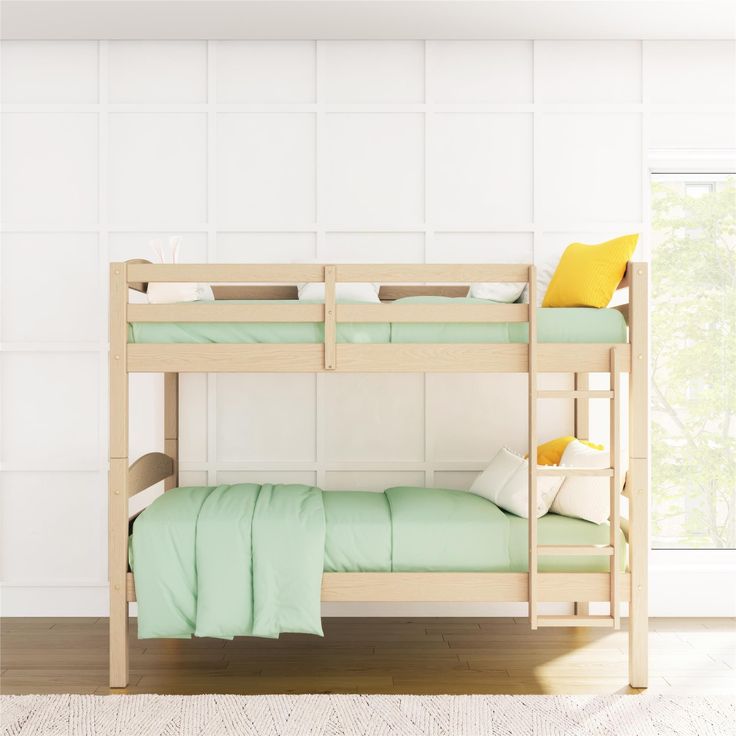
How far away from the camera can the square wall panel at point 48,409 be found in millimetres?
3195

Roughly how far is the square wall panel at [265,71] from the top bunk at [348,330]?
127cm

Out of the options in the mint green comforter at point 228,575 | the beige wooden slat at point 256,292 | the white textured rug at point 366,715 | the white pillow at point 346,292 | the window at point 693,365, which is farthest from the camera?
the window at point 693,365

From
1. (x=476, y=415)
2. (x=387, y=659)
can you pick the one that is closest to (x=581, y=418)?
(x=476, y=415)

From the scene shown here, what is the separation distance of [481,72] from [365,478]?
206cm

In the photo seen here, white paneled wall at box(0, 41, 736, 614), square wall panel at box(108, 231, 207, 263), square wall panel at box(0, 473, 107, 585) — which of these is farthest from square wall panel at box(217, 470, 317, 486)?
square wall panel at box(108, 231, 207, 263)

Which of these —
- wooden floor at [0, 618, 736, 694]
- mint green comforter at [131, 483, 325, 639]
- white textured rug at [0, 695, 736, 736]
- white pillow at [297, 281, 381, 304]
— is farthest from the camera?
white pillow at [297, 281, 381, 304]

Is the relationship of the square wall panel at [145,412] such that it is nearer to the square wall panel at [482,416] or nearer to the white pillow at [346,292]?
the white pillow at [346,292]

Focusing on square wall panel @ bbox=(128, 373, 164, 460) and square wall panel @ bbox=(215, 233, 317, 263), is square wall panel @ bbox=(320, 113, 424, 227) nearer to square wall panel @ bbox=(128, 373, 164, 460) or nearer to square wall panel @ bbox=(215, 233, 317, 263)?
square wall panel @ bbox=(215, 233, 317, 263)

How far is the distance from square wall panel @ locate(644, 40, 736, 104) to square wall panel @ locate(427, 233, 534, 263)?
0.94 metres

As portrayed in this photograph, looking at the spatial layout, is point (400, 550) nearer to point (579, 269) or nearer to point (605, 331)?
point (605, 331)

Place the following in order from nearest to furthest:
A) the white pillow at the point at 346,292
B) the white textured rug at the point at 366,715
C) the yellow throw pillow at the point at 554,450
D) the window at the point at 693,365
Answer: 1. the white textured rug at the point at 366,715
2. the white pillow at the point at 346,292
3. the yellow throw pillow at the point at 554,450
4. the window at the point at 693,365

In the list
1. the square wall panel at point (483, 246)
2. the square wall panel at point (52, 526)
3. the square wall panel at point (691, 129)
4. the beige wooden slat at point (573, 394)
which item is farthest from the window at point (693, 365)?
the square wall panel at point (52, 526)

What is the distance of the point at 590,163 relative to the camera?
3223 millimetres

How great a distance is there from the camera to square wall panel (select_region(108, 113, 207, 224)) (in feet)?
10.5
